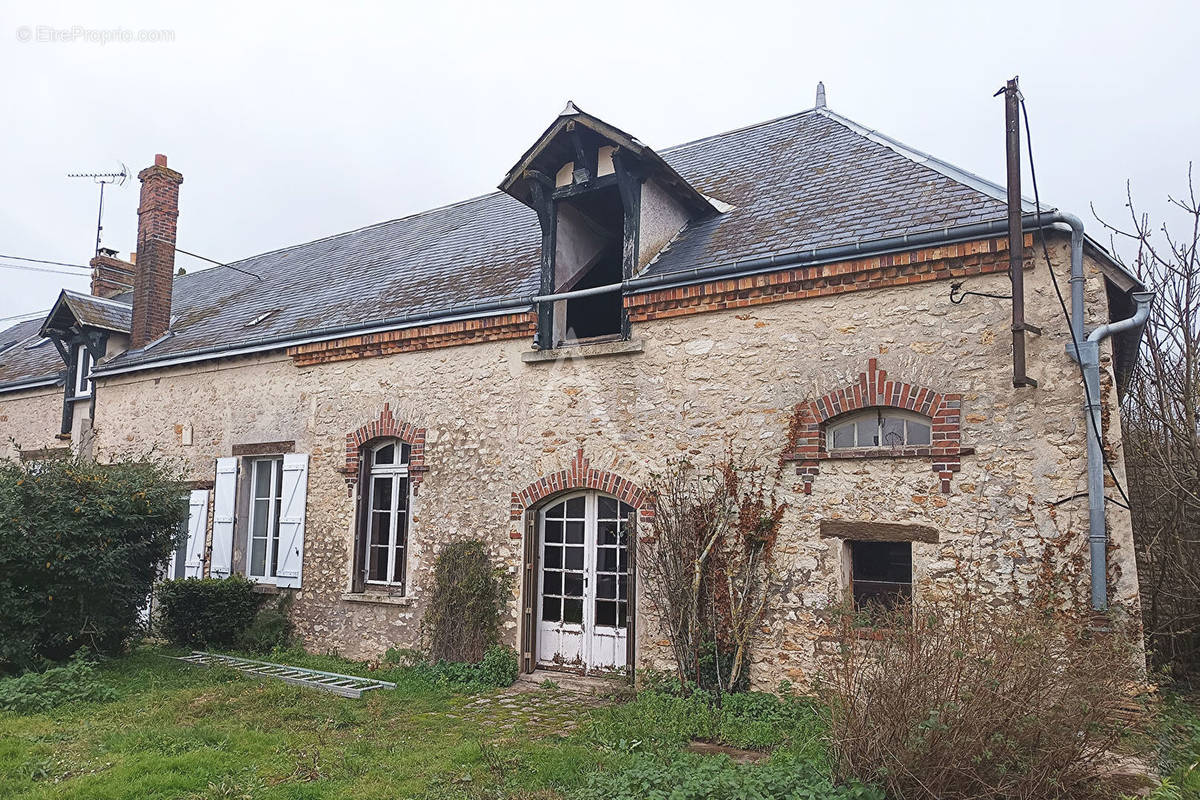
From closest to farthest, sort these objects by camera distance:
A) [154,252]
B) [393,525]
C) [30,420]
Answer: [393,525]
[154,252]
[30,420]

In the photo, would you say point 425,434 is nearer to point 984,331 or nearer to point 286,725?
point 286,725

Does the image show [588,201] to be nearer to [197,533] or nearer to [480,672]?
[480,672]

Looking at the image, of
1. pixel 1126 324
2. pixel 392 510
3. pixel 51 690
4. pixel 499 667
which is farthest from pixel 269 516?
pixel 1126 324

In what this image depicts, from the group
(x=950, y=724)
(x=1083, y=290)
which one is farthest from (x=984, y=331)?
(x=950, y=724)

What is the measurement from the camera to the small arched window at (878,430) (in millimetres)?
7215

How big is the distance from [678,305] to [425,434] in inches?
136

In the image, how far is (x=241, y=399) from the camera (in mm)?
11781

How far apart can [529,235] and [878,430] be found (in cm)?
577

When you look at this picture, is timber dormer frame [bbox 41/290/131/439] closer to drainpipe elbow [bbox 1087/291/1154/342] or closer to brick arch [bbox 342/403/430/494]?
brick arch [bbox 342/403/430/494]

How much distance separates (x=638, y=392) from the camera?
28.1ft

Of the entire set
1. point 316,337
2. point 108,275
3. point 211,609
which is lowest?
point 211,609

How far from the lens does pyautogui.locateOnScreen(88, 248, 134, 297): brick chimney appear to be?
1831 cm

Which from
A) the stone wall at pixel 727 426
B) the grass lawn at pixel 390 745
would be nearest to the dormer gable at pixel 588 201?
the stone wall at pixel 727 426

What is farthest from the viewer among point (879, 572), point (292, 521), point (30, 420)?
point (30, 420)
